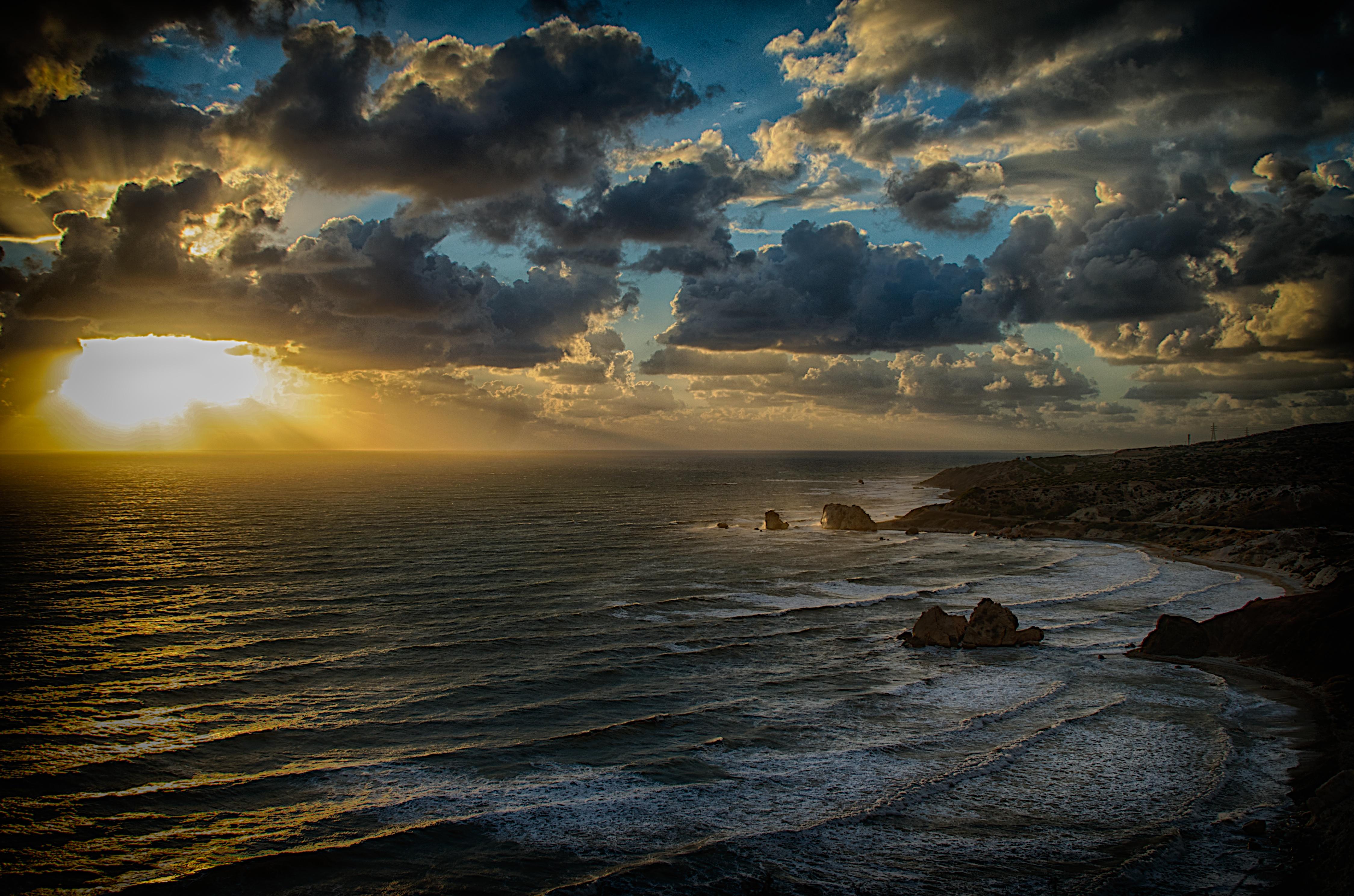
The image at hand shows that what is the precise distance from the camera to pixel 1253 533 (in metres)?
65.2

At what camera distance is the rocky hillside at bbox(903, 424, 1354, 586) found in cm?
6066

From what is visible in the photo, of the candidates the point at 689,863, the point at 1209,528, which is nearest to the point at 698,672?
the point at 689,863

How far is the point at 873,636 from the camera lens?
3972 cm

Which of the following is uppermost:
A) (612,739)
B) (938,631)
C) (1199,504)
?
(1199,504)

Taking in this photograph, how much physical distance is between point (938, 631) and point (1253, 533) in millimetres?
48452

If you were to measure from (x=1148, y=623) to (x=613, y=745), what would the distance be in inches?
1350

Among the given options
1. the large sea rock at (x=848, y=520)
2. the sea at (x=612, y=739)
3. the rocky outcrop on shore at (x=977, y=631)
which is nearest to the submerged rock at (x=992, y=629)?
the rocky outcrop on shore at (x=977, y=631)

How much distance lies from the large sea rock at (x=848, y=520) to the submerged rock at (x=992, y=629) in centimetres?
4996

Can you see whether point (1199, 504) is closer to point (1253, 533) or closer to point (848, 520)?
point (1253, 533)

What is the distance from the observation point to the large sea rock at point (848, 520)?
88062 millimetres

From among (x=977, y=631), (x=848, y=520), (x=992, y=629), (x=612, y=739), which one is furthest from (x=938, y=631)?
(x=848, y=520)

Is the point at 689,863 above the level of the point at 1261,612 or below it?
below

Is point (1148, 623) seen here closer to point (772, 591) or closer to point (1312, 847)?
point (772, 591)

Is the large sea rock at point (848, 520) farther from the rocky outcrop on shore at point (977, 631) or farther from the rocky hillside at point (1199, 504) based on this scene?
the rocky outcrop on shore at point (977, 631)
